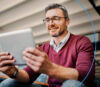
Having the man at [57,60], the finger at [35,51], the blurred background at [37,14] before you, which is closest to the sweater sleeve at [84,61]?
the man at [57,60]

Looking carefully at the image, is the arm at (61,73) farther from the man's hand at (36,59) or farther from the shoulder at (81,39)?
the shoulder at (81,39)

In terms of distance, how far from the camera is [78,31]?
236cm

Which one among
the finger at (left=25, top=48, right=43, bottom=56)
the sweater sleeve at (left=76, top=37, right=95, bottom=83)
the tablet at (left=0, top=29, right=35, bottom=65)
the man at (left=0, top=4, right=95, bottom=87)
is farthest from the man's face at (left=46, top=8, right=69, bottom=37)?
the finger at (left=25, top=48, right=43, bottom=56)

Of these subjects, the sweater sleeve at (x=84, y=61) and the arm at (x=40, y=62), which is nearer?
the arm at (x=40, y=62)

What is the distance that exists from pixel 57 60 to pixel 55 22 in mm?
338

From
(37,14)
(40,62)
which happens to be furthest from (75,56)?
(37,14)

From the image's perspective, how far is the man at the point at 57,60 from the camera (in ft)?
1.46

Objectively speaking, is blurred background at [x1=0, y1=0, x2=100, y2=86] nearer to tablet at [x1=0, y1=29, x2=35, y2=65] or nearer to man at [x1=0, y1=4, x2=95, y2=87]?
man at [x1=0, y1=4, x2=95, y2=87]

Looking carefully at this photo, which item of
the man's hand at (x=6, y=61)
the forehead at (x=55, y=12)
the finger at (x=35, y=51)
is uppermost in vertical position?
the forehead at (x=55, y=12)

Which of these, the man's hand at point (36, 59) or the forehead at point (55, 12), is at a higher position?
the forehead at point (55, 12)

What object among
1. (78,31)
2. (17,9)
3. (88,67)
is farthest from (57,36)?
(78,31)

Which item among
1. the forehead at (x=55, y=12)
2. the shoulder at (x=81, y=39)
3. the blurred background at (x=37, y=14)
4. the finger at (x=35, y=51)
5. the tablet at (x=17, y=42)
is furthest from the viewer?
the blurred background at (x=37, y=14)

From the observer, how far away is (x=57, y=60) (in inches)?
31.8

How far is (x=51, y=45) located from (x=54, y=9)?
311 millimetres
